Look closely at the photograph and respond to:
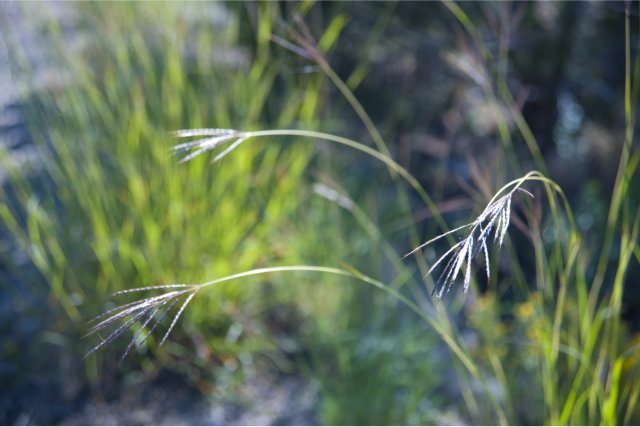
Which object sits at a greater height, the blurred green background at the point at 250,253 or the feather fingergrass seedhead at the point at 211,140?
the feather fingergrass seedhead at the point at 211,140

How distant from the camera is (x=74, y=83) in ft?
10.7

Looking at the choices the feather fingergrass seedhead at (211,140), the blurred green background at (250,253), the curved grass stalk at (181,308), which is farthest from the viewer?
the blurred green background at (250,253)

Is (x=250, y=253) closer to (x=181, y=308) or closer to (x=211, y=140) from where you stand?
(x=211, y=140)

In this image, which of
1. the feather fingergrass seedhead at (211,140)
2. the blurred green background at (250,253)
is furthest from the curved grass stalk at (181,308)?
the blurred green background at (250,253)

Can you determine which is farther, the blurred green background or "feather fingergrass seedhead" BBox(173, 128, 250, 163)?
the blurred green background

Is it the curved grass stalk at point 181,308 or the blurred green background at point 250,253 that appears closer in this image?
the curved grass stalk at point 181,308

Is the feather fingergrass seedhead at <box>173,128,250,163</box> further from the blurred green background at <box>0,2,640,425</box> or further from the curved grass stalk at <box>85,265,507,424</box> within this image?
the blurred green background at <box>0,2,640,425</box>

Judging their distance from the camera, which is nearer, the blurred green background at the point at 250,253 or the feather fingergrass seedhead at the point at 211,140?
the feather fingergrass seedhead at the point at 211,140

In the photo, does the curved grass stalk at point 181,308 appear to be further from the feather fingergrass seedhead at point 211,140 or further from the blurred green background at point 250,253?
the blurred green background at point 250,253

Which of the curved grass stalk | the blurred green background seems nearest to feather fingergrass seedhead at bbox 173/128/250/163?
the curved grass stalk

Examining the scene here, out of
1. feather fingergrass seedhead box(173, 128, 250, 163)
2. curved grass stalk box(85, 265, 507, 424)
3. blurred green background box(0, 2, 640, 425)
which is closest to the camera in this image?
curved grass stalk box(85, 265, 507, 424)

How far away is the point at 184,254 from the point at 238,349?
419 mm

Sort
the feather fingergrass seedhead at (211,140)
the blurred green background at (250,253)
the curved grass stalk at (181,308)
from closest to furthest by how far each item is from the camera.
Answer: the curved grass stalk at (181,308)
the feather fingergrass seedhead at (211,140)
the blurred green background at (250,253)

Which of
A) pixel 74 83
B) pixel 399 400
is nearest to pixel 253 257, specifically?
pixel 399 400
